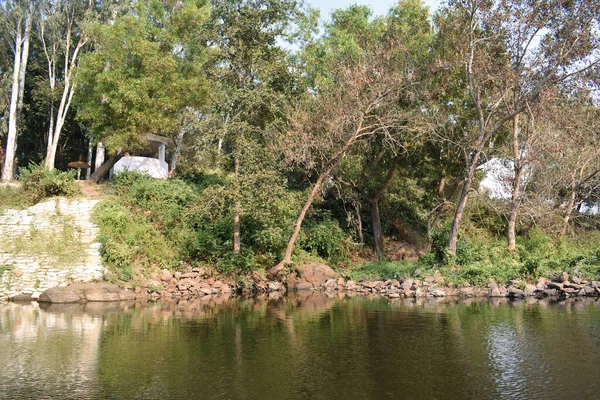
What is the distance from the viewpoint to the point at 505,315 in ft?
46.9

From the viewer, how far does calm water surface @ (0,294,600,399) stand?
764cm

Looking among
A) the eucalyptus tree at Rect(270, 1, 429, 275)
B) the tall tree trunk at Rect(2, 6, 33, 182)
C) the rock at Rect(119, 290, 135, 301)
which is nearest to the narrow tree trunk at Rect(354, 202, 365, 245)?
the eucalyptus tree at Rect(270, 1, 429, 275)

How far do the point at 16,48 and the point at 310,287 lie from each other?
73.9 ft

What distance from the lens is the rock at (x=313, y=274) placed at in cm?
2192

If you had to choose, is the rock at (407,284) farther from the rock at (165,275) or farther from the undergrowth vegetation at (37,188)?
the undergrowth vegetation at (37,188)

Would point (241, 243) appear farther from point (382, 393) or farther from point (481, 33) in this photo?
point (382, 393)

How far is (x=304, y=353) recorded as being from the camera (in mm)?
9977

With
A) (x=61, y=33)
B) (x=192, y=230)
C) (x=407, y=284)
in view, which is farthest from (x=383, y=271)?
(x=61, y=33)

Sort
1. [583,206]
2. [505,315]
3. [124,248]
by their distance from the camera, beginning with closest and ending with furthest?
1. [505,315]
2. [124,248]
3. [583,206]

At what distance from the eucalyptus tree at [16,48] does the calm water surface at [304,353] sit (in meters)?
16.9

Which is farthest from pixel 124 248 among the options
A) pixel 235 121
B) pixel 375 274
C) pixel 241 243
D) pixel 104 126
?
pixel 375 274

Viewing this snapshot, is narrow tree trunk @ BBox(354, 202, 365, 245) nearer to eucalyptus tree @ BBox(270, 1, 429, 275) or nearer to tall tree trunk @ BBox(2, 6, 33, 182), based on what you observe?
eucalyptus tree @ BBox(270, 1, 429, 275)

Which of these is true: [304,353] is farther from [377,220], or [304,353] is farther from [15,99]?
[15,99]

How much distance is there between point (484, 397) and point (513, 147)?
2086 centimetres
